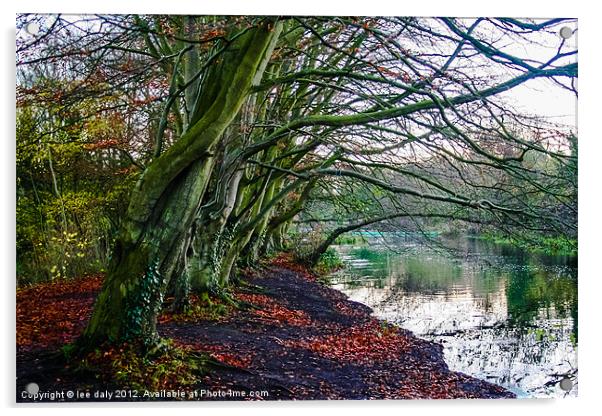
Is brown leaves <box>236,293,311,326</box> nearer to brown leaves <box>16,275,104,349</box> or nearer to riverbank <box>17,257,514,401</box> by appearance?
riverbank <box>17,257,514,401</box>

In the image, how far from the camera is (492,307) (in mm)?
4254

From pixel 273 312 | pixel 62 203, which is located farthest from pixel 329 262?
pixel 62 203

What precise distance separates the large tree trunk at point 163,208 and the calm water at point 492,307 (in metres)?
1.87

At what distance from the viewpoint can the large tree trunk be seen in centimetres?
351

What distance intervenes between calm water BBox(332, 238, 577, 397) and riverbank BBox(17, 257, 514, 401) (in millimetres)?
148

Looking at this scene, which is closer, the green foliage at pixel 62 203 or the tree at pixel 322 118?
the tree at pixel 322 118

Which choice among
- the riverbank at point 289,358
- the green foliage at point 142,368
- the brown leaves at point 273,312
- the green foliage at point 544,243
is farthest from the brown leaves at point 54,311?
the green foliage at point 544,243

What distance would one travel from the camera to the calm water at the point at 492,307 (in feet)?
13.5

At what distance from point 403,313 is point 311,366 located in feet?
3.00

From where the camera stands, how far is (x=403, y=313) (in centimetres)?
434

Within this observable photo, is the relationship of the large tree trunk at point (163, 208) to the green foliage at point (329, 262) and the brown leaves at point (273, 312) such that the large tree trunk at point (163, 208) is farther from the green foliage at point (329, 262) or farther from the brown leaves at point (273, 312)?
the green foliage at point (329, 262)

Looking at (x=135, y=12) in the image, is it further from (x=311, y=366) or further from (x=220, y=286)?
(x=311, y=366)

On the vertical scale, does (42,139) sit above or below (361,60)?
below

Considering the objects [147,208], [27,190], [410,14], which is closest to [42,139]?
[27,190]
